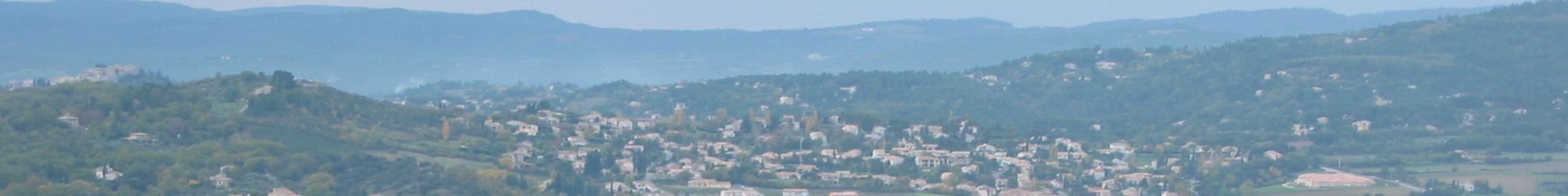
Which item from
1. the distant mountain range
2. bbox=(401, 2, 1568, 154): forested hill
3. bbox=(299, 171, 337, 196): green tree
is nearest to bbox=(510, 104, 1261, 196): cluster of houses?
bbox=(401, 2, 1568, 154): forested hill

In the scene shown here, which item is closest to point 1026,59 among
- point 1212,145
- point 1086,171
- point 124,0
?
point 1212,145

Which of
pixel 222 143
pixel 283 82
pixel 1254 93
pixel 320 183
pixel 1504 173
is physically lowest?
pixel 1504 173

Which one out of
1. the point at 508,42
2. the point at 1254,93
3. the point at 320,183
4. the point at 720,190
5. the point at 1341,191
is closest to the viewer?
the point at 320,183

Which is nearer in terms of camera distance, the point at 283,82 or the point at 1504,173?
the point at 283,82

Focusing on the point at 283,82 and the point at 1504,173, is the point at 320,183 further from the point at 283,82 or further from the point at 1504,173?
the point at 1504,173

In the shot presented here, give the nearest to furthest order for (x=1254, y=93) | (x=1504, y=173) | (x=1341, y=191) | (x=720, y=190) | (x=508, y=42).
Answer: (x=720, y=190), (x=1341, y=191), (x=1504, y=173), (x=1254, y=93), (x=508, y=42)

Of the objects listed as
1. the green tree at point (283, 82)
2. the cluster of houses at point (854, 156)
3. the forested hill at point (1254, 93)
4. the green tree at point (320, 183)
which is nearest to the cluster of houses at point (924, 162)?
the cluster of houses at point (854, 156)

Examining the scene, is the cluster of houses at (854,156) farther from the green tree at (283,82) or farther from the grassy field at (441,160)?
the green tree at (283,82)

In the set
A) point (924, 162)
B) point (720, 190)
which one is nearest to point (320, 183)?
point (720, 190)
